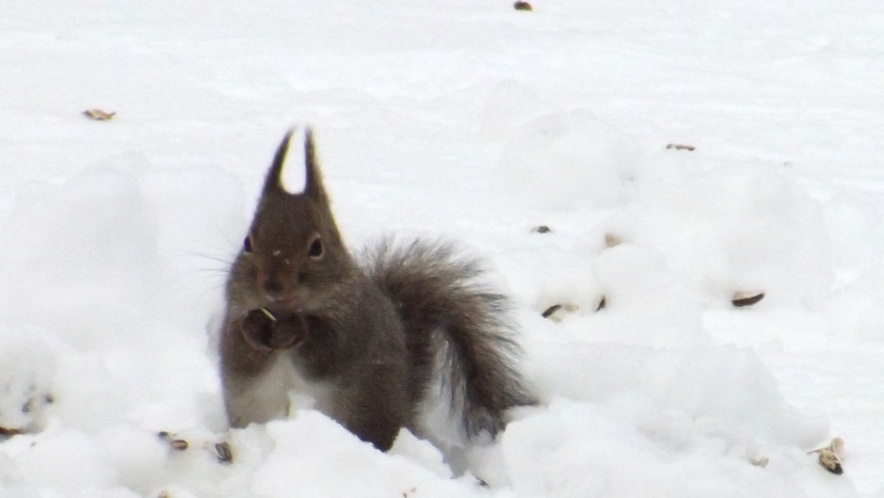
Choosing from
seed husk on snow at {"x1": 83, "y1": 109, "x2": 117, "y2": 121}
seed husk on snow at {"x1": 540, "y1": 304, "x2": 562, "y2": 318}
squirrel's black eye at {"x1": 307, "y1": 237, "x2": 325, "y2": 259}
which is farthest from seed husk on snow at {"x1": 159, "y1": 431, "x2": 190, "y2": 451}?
seed husk on snow at {"x1": 83, "y1": 109, "x2": 117, "y2": 121}

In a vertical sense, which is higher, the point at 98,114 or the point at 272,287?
the point at 272,287

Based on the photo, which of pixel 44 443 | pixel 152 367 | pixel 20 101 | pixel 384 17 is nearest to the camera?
pixel 44 443

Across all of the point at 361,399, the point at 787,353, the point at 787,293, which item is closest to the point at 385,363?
the point at 361,399

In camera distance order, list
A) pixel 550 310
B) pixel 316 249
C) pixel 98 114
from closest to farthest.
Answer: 1. pixel 316 249
2. pixel 550 310
3. pixel 98 114

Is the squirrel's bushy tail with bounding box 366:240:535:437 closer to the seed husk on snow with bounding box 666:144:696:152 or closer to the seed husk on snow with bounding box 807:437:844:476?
the seed husk on snow with bounding box 807:437:844:476

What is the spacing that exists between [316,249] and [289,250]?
7cm

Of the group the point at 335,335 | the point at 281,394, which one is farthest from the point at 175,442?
the point at 335,335

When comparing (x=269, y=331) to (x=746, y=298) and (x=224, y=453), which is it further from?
(x=746, y=298)

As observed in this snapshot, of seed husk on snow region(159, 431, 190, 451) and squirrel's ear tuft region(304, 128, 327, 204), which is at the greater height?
squirrel's ear tuft region(304, 128, 327, 204)

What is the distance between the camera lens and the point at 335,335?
89.1 inches

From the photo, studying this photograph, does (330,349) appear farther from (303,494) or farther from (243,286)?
(303,494)

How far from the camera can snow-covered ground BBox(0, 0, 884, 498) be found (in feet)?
6.93

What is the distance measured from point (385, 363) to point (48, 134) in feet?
6.09

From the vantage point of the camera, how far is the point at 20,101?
4.07 m
